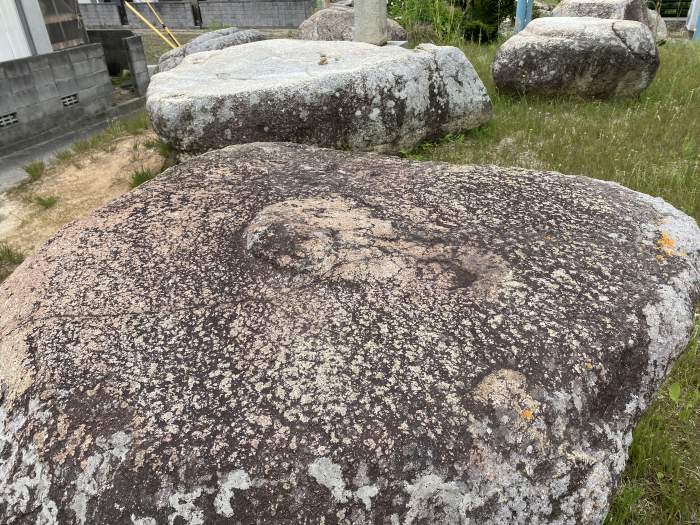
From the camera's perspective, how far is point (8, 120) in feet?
20.5

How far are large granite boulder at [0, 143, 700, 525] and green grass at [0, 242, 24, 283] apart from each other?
7.52ft

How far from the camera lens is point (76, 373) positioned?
4.22ft

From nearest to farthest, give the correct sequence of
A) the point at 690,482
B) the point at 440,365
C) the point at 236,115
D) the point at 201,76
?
the point at 440,365 → the point at 690,482 → the point at 236,115 → the point at 201,76

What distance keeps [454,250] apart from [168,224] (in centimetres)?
97

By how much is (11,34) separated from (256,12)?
1192 centimetres

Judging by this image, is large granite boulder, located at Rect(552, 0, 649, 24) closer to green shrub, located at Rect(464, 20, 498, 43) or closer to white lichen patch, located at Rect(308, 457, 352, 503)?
green shrub, located at Rect(464, 20, 498, 43)

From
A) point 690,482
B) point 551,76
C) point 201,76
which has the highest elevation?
point 201,76

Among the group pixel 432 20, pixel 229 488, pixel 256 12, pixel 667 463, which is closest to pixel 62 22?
pixel 432 20

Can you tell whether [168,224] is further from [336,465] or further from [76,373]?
[336,465]

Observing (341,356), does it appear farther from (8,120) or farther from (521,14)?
(521,14)

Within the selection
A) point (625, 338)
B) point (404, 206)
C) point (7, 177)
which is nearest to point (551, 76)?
point (404, 206)

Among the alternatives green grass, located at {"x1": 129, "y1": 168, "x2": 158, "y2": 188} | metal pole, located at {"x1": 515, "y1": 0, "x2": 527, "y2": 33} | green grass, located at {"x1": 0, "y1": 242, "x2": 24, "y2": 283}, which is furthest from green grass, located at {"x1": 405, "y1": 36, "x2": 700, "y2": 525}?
metal pole, located at {"x1": 515, "y1": 0, "x2": 527, "y2": 33}

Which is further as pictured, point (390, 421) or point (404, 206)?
point (404, 206)

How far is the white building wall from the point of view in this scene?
6.46 m
